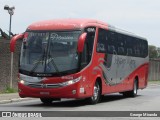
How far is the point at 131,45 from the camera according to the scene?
2570 cm

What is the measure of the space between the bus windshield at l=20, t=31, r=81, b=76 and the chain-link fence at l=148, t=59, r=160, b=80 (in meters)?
36.5

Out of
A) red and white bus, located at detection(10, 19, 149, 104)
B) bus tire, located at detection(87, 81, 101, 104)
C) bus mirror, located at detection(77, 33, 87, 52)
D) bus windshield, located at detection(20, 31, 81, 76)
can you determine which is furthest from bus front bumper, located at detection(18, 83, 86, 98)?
bus tire, located at detection(87, 81, 101, 104)

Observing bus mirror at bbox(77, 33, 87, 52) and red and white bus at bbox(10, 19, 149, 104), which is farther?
red and white bus at bbox(10, 19, 149, 104)

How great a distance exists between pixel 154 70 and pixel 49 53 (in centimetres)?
3926

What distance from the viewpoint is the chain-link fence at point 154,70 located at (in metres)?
54.8

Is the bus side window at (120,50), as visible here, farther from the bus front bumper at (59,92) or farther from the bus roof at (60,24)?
the bus front bumper at (59,92)

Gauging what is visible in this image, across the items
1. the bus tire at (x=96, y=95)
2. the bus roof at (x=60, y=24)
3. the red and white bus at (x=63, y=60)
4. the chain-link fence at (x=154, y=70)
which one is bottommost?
the chain-link fence at (x=154, y=70)

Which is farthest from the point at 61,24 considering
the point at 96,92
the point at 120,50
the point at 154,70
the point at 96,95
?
the point at 154,70

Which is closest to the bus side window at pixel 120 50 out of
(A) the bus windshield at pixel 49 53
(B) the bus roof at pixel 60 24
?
(B) the bus roof at pixel 60 24

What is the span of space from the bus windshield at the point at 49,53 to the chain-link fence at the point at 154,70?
120 feet

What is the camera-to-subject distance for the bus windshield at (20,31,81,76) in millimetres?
18078

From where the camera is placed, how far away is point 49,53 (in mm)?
18281

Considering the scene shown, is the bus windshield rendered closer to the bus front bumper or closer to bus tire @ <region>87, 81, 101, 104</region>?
the bus front bumper

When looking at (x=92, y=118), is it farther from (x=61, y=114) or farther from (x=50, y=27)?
(x=50, y=27)
